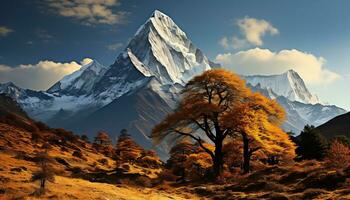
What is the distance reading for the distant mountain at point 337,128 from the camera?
162250 mm

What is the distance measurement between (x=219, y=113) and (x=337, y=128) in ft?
462

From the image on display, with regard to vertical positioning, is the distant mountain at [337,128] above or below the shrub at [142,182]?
above

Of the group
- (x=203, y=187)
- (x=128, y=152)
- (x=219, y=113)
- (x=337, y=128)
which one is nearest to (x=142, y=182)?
(x=203, y=187)

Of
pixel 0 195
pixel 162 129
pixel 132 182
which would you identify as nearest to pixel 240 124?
pixel 162 129

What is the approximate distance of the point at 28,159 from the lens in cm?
4434

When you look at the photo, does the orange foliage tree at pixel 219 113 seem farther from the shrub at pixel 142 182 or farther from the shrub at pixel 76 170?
the shrub at pixel 76 170

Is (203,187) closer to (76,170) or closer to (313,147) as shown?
(76,170)

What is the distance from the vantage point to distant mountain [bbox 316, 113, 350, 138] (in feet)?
532

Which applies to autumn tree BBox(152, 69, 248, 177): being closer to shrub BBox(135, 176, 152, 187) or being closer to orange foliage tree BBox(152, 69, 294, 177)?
orange foliage tree BBox(152, 69, 294, 177)

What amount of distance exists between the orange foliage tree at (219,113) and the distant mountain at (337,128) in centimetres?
12397

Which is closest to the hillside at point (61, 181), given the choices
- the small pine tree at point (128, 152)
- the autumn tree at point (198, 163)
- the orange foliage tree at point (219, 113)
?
the orange foliage tree at point (219, 113)

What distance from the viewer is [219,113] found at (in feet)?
152

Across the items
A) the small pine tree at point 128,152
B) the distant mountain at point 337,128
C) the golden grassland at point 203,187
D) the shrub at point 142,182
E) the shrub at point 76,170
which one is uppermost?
the distant mountain at point 337,128

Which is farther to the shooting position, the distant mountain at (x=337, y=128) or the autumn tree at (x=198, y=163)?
the distant mountain at (x=337, y=128)
